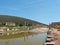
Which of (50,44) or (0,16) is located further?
(0,16)

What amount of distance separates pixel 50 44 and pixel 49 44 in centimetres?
13

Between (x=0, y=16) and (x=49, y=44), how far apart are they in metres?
134

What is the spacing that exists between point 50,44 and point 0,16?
133535 mm

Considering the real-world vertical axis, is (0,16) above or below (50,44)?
above

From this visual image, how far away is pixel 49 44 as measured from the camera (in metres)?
17.5

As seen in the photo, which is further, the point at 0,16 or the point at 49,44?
the point at 0,16

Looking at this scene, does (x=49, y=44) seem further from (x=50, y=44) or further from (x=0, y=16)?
(x=0, y=16)

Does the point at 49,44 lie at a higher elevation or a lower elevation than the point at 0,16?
lower

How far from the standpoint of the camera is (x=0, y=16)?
14888cm

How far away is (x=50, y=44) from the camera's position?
57.6 ft

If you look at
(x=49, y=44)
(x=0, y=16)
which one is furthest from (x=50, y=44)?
(x=0, y=16)
